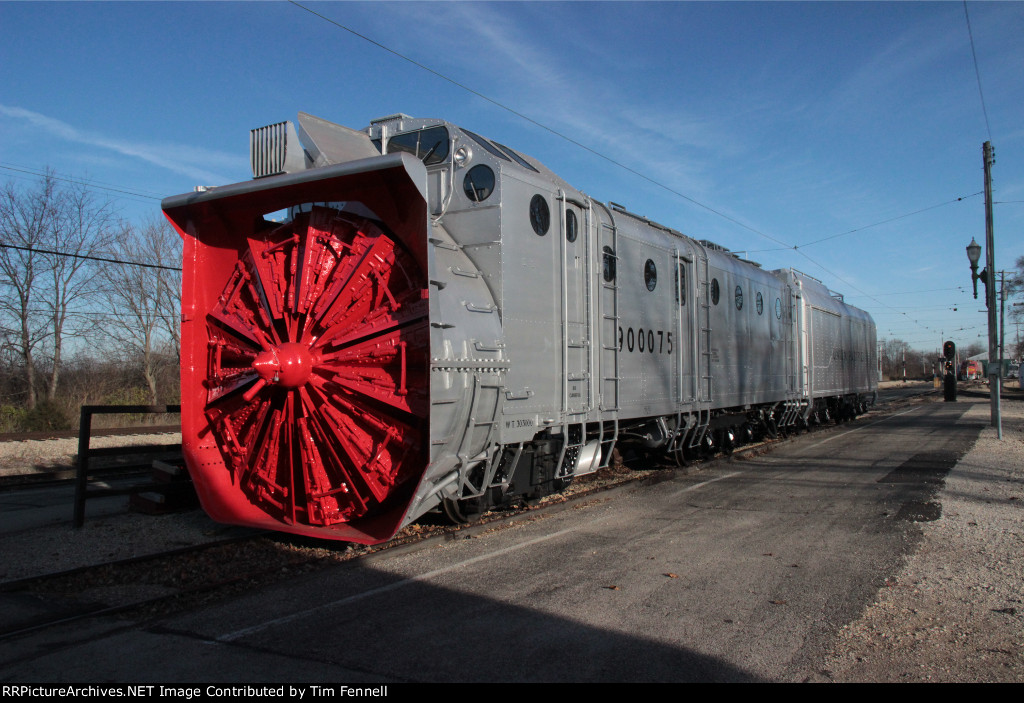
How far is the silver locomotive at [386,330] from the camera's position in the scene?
620 cm

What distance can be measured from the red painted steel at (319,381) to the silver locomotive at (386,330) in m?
0.02

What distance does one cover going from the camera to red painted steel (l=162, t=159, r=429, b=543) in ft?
20.4

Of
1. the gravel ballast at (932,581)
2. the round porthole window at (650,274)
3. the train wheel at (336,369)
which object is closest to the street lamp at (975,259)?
the gravel ballast at (932,581)

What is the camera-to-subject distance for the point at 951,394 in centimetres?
3978

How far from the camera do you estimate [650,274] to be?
10719 millimetres

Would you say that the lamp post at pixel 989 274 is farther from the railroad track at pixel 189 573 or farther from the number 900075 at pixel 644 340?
the railroad track at pixel 189 573

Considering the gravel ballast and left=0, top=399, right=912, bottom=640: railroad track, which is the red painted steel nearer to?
left=0, top=399, right=912, bottom=640: railroad track

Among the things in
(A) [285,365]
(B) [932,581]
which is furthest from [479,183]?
(B) [932,581]

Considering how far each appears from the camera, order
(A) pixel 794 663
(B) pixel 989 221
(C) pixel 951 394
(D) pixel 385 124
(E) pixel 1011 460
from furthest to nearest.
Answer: (C) pixel 951 394 < (B) pixel 989 221 < (E) pixel 1011 460 < (D) pixel 385 124 < (A) pixel 794 663

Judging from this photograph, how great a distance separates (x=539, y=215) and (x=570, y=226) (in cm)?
72

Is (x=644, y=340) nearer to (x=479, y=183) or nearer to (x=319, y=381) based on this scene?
(x=479, y=183)

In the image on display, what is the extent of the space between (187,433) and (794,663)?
18.9ft
